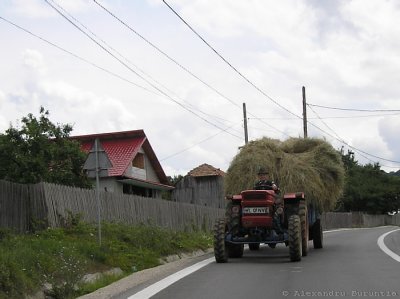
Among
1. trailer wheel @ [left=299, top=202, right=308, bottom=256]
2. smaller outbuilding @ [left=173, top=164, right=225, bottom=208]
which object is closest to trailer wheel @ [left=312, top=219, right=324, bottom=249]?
trailer wheel @ [left=299, top=202, right=308, bottom=256]

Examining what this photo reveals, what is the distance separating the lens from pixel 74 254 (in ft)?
39.7

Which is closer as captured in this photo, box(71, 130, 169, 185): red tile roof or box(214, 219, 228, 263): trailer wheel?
box(214, 219, 228, 263): trailer wheel

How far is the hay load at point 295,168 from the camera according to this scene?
55.2 ft

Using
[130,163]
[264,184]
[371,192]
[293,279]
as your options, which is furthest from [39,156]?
[371,192]

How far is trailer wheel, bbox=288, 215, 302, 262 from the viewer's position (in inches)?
534

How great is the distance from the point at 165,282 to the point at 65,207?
696cm

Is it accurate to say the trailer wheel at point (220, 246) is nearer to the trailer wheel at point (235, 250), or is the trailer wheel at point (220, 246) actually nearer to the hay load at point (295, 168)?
the trailer wheel at point (235, 250)

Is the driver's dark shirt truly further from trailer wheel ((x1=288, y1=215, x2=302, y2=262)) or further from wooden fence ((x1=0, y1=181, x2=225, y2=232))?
wooden fence ((x1=0, y1=181, x2=225, y2=232))

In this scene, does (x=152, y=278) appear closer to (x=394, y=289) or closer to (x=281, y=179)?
(x=394, y=289)

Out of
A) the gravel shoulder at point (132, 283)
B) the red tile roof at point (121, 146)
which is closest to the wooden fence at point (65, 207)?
the gravel shoulder at point (132, 283)

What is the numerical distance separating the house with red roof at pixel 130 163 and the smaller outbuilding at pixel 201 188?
27.3ft

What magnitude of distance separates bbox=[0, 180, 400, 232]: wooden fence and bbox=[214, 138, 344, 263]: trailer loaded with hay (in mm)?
4271

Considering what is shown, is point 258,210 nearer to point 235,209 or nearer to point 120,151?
point 235,209

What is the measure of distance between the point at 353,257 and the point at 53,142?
18927 millimetres
